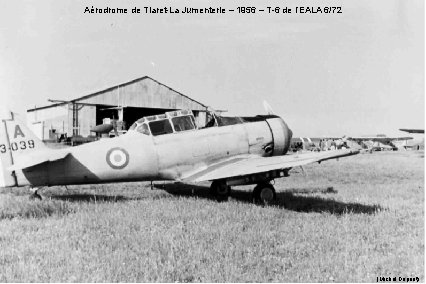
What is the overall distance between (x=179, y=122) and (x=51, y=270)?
5230mm

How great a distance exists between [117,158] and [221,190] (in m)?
2.38

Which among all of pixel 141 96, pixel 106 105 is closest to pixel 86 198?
pixel 106 105

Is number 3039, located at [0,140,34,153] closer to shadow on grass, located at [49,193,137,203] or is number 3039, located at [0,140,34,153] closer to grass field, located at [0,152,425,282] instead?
grass field, located at [0,152,425,282]

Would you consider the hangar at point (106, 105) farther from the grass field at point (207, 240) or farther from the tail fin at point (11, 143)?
the grass field at point (207, 240)

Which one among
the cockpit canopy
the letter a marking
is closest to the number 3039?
the letter a marking

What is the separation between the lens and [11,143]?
26.0 feet

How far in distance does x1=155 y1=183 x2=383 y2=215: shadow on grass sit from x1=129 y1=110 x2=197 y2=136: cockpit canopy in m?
1.69

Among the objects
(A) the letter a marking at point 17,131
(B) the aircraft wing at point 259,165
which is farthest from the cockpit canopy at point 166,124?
(A) the letter a marking at point 17,131

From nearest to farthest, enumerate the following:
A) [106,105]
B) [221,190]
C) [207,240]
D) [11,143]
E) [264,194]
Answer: [207,240]
[11,143]
[264,194]
[221,190]
[106,105]

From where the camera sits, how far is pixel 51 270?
4094mm

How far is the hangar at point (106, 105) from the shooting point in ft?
82.9

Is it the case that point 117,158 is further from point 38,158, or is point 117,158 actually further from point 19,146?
point 19,146

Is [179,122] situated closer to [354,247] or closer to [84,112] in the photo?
[354,247]

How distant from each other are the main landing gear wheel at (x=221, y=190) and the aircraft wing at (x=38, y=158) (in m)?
3.19
